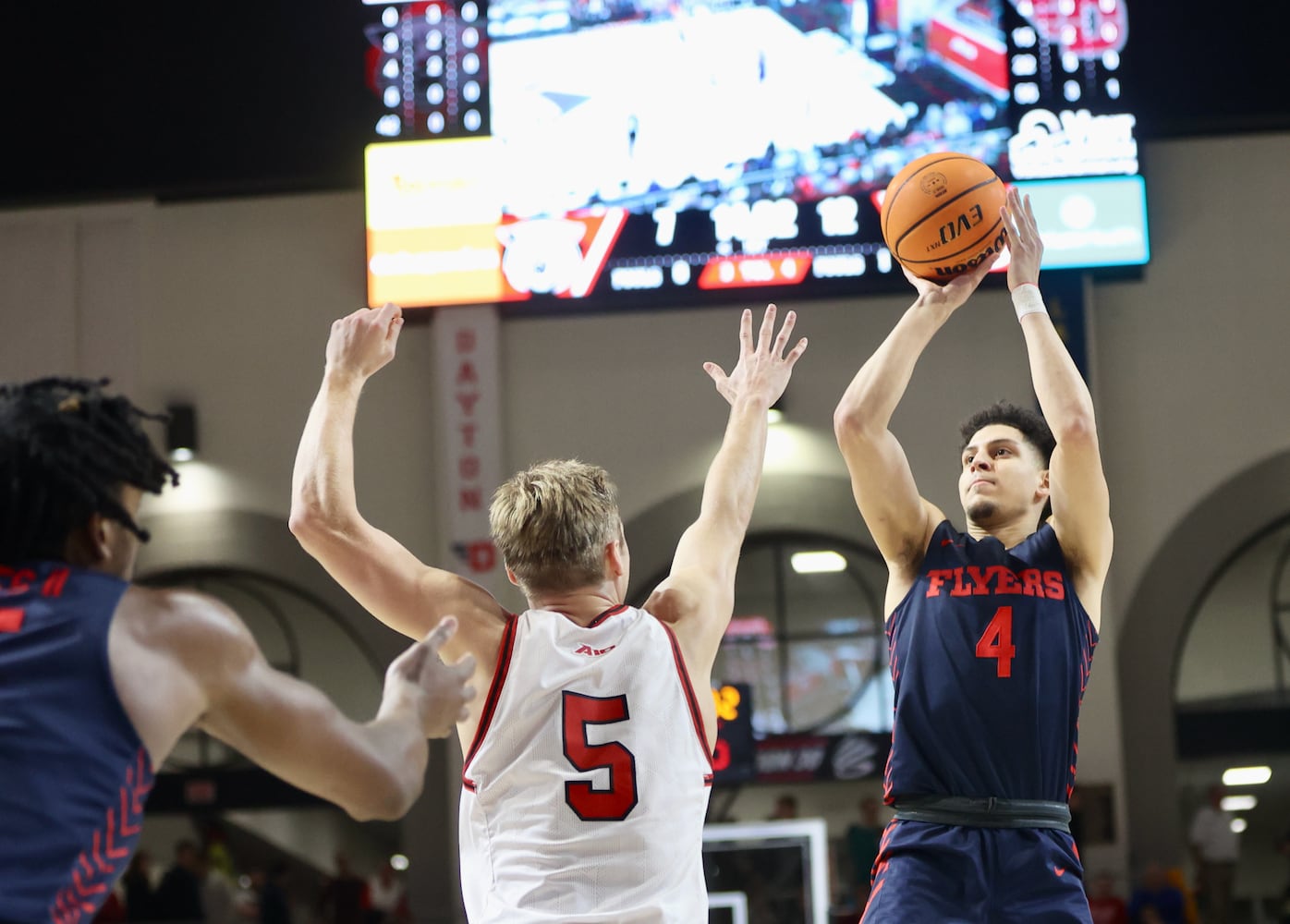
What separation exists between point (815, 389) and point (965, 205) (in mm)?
8257

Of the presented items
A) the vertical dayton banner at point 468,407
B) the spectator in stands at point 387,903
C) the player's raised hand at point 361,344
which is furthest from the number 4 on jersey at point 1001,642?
the spectator in stands at point 387,903

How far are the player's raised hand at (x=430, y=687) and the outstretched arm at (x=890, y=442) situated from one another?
1580 millimetres

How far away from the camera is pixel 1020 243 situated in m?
3.81

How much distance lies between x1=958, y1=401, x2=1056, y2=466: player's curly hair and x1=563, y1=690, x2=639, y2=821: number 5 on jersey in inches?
63.6

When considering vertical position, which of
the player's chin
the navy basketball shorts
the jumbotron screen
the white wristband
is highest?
the jumbotron screen

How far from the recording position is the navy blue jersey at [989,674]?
349 cm

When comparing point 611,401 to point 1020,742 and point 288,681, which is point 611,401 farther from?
point 288,681

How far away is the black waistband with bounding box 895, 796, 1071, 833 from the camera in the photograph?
11.3ft

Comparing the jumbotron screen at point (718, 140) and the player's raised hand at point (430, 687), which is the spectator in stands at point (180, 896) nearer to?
the jumbotron screen at point (718, 140)

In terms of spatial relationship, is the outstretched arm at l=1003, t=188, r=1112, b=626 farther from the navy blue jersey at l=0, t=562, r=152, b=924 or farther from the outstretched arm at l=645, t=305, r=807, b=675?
the navy blue jersey at l=0, t=562, r=152, b=924

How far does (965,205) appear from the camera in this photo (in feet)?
13.3

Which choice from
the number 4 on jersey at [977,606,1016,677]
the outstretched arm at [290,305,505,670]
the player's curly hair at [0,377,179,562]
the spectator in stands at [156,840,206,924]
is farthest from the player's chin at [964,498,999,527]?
the spectator in stands at [156,840,206,924]

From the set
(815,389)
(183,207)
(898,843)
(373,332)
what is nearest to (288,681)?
(373,332)

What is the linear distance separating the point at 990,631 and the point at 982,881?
0.60 m
